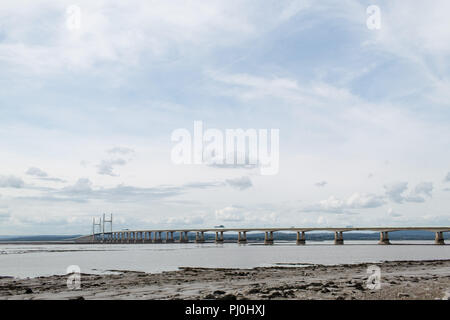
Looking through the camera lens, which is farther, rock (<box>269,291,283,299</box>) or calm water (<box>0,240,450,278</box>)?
calm water (<box>0,240,450,278</box>)

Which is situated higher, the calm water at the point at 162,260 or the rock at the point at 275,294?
the rock at the point at 275,294

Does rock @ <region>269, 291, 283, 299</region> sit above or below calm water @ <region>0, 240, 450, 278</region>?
above

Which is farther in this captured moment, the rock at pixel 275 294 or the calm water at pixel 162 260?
the calm water at pixel 162 260

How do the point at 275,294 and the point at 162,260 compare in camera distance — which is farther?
the point at 162,260

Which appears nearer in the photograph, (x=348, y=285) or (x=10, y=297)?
(x=10, y=297)

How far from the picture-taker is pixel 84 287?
37.5m

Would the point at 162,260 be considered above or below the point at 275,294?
below
